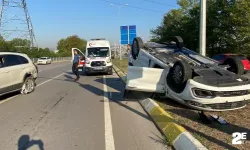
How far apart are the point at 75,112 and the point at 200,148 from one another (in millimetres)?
4751

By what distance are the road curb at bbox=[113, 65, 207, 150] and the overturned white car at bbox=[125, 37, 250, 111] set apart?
0.71 meters

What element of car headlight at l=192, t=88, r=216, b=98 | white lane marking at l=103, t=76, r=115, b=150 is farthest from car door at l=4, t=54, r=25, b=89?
car headlight at l=192, t=88, r=216, b=98

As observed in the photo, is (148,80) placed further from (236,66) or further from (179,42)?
(179,42)

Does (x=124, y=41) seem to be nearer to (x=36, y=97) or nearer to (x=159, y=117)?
(x=36, y=97)

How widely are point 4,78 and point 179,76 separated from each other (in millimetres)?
6294

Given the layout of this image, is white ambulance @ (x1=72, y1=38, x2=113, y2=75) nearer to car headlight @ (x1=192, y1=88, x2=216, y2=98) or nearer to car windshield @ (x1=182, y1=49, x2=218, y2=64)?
car windshield @ (x1=182, y1=49, x2=218, y2=64)

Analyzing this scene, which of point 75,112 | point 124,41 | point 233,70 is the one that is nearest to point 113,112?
point 75,112

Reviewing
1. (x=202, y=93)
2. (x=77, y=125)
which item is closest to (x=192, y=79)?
(x=202, y=93)

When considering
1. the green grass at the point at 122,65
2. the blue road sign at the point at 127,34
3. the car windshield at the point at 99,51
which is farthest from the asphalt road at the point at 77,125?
the blue road sign at the point at 127,34

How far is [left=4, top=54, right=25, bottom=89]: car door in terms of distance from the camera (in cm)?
1177

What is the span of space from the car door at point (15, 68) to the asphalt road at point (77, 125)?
932 mm

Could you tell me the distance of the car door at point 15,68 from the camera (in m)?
11.8

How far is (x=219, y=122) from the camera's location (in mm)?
6652

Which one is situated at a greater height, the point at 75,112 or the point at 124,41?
the point at 124,41
